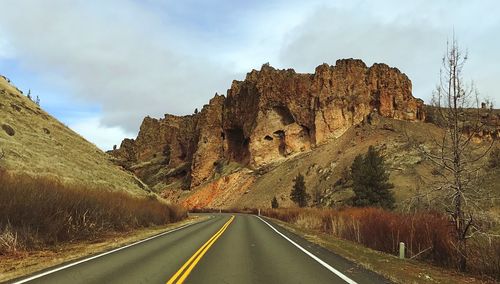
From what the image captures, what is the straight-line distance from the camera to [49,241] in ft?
57.9

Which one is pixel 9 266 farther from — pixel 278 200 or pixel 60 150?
pixel 278 200

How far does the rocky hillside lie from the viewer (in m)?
33.1

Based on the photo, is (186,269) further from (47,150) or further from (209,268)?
(47,150)

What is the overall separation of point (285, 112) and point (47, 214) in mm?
102635

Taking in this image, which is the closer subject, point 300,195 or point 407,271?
point 407,271

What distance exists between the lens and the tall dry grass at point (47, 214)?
15.8 meters

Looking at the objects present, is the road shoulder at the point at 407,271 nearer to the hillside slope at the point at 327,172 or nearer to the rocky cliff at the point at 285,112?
the hillside slope at the point at 327,172

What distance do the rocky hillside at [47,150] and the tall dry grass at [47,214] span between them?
8.13m

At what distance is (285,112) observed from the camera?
4668 inches

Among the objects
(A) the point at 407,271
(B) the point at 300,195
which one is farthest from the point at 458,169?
(B) the point at 300,195

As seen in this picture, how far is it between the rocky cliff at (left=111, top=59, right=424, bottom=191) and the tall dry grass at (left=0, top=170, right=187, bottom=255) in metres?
72.5

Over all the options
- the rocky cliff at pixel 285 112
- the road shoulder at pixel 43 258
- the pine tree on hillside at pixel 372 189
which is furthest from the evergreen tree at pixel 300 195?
the road shoulder at pixel 43 258

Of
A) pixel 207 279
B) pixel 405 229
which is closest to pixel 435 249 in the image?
pixel 405 229

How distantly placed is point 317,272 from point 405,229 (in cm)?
717
